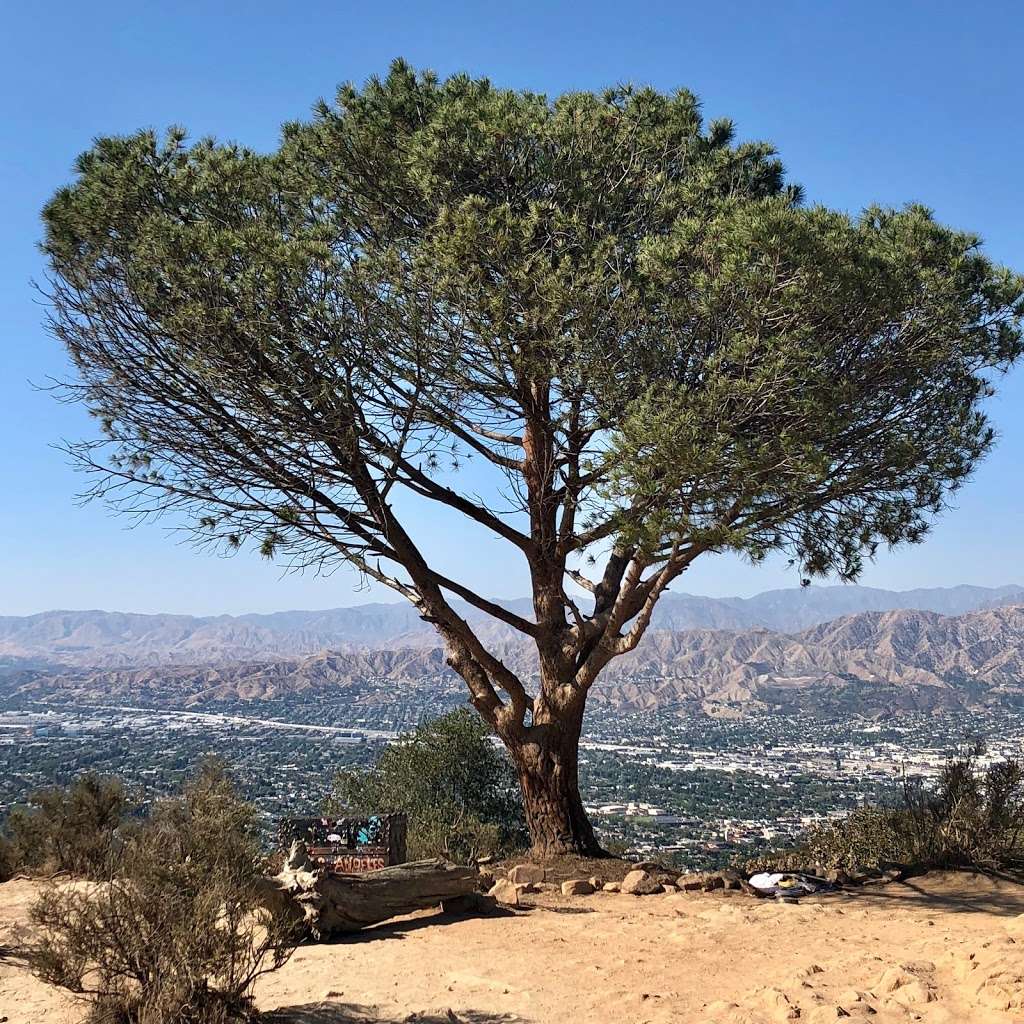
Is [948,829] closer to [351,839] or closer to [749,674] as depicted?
[351,839]

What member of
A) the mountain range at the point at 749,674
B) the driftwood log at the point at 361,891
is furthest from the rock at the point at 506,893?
the mountain range at the point at 749,674

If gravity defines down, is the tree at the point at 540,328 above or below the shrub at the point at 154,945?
above

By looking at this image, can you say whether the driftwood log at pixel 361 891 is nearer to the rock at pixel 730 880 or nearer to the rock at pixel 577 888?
the rock at pixel 577 888

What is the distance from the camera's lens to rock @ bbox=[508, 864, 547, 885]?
9.77 m

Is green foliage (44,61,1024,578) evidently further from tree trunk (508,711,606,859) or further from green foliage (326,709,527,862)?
green foliage (326,709,527,862)

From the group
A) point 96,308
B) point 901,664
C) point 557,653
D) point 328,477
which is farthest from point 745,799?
point 901,664

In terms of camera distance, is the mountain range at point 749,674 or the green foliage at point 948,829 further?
the mountain range at point 749,674

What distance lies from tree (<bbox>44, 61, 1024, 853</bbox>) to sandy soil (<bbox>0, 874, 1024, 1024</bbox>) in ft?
9.96

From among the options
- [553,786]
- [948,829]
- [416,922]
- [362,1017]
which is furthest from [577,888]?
[948,829]

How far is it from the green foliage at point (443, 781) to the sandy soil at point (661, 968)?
8617 millimetres

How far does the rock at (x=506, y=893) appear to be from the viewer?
9117 millimetres

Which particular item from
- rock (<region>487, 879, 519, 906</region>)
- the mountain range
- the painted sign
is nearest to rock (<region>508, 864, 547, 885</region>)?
rock (<region>487, 879, 519, 906</region>)

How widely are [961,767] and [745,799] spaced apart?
851 inches

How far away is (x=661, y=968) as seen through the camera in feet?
22.7
